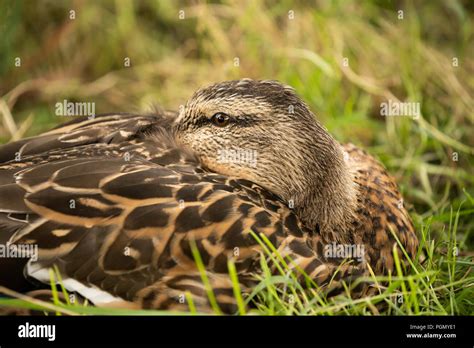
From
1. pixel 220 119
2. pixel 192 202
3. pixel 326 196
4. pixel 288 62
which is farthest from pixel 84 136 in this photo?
pixel 288 62

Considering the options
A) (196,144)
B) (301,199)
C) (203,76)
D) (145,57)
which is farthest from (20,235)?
(145,57)

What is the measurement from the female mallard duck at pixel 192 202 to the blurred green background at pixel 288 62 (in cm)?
113

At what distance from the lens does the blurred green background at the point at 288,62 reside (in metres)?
4.66

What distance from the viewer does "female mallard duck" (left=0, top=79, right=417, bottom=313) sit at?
2865mm

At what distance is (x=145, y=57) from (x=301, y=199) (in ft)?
9.93

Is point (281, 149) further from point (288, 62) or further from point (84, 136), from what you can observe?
point (288, 62)

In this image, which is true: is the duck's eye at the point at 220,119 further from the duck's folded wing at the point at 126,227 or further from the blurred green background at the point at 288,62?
the blurred green background at the point at 288,62

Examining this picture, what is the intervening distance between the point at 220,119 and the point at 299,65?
2117 millimetres

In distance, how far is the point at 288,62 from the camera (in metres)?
5.21

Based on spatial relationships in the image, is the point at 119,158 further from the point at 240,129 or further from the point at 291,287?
the point at 291,287

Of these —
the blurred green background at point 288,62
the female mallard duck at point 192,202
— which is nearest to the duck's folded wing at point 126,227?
the female mallard duck at point 192,202

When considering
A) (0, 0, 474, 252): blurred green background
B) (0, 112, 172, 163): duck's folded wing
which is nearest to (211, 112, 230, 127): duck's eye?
(0, 112, 172, 163): duck's folded wing

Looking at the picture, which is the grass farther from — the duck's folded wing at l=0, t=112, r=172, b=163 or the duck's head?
the duck's folded wing at l=0, t=112, r=172, b=163
